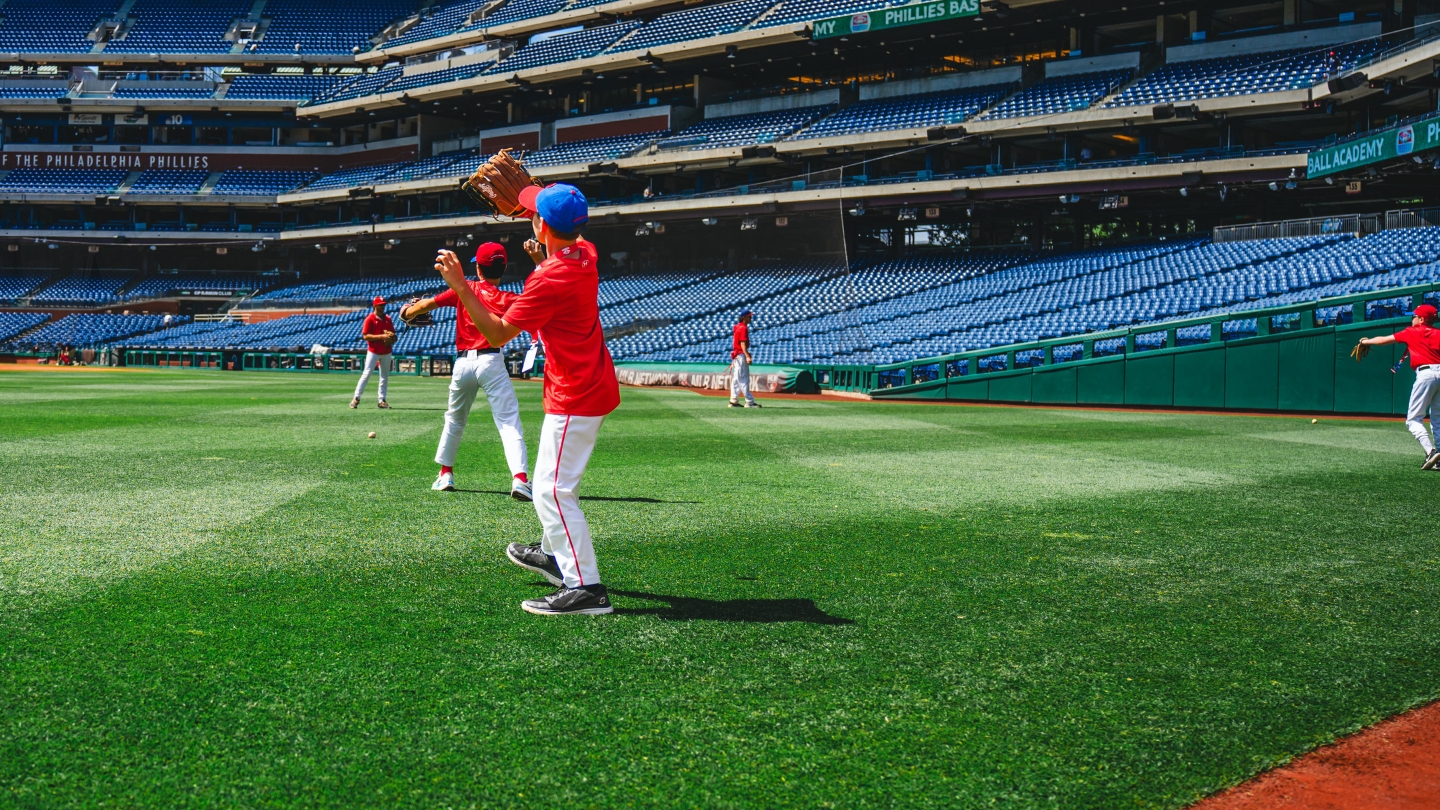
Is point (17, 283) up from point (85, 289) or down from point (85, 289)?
up

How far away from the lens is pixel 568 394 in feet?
16.7

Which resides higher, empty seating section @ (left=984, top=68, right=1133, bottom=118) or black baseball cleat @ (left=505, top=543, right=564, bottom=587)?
empty seating section @ (left=984, top=68, right=1133, bottom=118)

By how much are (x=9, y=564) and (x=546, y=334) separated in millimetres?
3310

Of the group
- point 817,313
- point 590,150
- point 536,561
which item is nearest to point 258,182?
point 590,150

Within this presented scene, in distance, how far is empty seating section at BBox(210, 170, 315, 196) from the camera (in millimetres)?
66562

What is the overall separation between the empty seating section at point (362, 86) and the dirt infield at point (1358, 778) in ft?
217

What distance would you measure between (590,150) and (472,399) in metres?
47.2

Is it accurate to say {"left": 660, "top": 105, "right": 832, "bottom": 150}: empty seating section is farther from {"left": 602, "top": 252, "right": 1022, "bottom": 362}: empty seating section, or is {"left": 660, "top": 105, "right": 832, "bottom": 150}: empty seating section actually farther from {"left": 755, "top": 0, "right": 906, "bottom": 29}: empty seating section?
{"left": 602, "top": 252, "right": 1022, "bottom": 362}: empty seating section

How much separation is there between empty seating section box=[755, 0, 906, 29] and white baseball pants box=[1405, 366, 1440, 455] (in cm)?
3618

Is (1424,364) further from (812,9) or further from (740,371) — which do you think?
(812,9)

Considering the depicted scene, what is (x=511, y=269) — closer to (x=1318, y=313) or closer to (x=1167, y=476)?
(x=1318, y=313)

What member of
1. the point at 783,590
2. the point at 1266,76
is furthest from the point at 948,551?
the point at 1266,76

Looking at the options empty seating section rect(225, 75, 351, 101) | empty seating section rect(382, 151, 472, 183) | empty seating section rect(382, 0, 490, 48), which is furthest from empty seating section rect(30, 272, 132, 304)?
empty seating section rect(382, 0, 490, 48)

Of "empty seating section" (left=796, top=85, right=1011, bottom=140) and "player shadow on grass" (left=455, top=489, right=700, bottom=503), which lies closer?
"player shadow on grass" (left=455, top=489, right=700, bottom=503)
